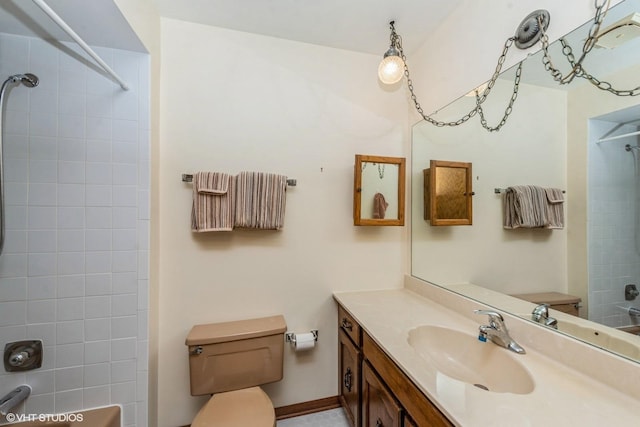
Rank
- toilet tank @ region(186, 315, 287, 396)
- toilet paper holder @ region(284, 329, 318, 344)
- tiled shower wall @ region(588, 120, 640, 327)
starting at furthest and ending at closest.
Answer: toilet paper holder @ region(284, 329, 318, 344) < toilet tank @ region(186, 315, 287, 396) < tiled shower wall @ region(588, 120, 640, 327)

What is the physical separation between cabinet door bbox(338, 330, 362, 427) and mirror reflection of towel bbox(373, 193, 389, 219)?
806mm

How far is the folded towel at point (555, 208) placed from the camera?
3.31 feet

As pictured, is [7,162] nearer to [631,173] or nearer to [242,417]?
[242,417]

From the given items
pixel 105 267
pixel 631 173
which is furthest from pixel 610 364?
pixel 105 267

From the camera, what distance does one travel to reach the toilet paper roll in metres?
1.55

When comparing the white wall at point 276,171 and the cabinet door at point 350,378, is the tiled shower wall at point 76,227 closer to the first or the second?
the white wall at point 276,171

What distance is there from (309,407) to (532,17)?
7.94 feet

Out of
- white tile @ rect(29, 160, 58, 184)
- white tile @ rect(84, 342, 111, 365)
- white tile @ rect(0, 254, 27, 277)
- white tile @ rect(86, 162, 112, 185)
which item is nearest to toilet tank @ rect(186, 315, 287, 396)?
white tile @ rect(84, 342, 111, 365)

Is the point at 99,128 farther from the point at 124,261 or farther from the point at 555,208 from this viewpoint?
the point at 555,208

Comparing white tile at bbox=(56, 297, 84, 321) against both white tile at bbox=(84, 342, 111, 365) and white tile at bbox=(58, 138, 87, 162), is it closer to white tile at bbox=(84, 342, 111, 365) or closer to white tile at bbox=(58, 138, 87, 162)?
white tile at bbox=(84, 342, 111, 365)

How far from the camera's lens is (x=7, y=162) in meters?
1.17

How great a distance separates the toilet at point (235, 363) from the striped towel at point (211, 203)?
0.59 meters

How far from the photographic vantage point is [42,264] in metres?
1.19

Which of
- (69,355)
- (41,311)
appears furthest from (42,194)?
(69,355)
